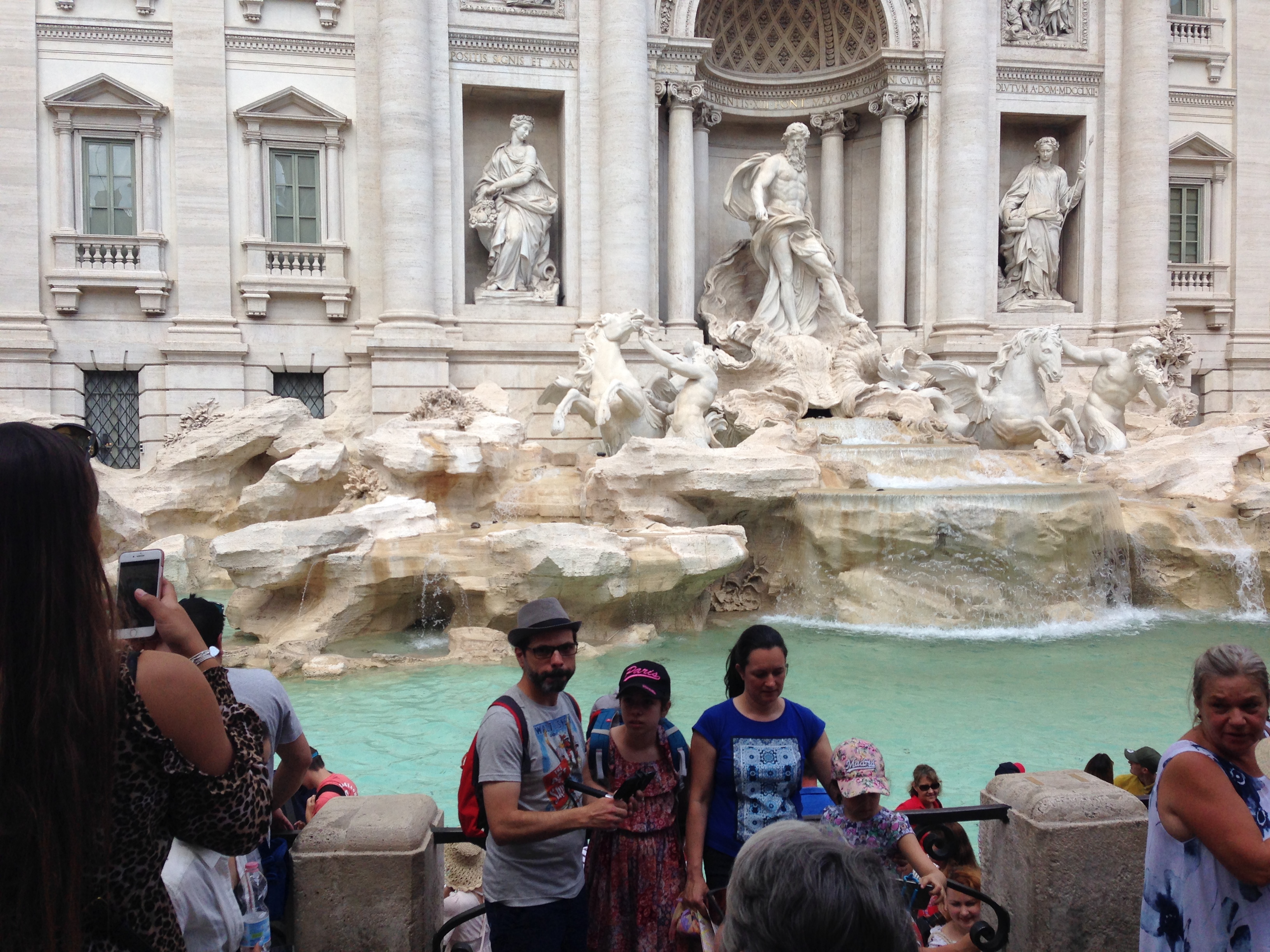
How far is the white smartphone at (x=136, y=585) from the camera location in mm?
1618

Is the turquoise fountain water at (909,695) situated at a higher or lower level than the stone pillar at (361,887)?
lower

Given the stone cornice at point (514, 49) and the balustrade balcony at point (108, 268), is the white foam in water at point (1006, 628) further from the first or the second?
the balustrade balcony at point (108, 268)

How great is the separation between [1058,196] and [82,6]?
14.5 metres

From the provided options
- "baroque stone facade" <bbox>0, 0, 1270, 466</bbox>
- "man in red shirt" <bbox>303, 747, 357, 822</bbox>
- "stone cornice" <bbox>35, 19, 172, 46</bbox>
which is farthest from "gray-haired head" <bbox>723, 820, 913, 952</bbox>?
"stone cornice" <bbox>35, 19, 172, 46</bbox>

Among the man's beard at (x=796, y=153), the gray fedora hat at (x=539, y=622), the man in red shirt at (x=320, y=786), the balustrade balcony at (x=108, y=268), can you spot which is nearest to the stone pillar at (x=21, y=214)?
the balustrade balcony at (x=108, y=268)

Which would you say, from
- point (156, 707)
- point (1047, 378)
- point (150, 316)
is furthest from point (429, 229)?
point (156, 707)

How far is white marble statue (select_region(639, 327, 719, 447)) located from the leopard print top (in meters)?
9.48

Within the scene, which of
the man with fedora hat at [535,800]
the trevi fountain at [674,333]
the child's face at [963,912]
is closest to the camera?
the man with fedora hat at [535,800]

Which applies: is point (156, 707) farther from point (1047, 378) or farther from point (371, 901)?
point (1047, 378)

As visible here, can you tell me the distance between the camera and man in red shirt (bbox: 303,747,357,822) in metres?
3.19

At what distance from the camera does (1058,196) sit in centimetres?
1555

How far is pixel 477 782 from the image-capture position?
2.35 metres

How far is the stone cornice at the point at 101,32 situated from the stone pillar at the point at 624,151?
19.7 ft

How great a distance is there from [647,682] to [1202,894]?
49.2 inches
